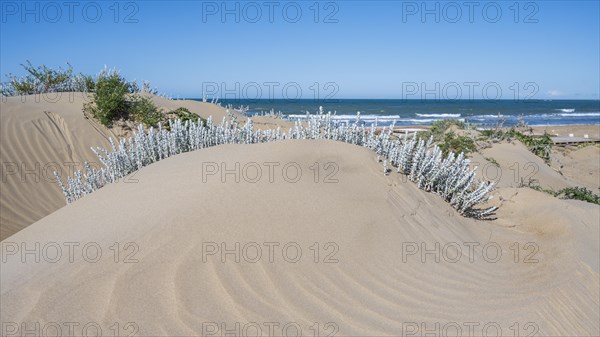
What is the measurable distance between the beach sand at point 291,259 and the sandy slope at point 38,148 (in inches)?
95.8

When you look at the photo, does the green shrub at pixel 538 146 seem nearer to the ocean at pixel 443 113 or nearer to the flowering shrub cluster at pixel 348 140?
the flowering shrub cluster at pixel 348 140

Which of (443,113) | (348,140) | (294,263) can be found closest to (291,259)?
(294,263)

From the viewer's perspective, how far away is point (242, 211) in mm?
3221

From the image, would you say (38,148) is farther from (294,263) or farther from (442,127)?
(442,127)

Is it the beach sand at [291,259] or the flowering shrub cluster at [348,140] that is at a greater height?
the flowering shrub cluster at [348,140]

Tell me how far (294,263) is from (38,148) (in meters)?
5.90

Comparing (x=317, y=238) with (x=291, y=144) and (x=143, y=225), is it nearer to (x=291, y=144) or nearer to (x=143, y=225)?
(x=143, y=225)

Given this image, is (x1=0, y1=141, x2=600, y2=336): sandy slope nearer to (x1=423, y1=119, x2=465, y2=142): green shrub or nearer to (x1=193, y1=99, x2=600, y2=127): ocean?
(x1=423, y1=119, x2=465, y2=142): green shrub

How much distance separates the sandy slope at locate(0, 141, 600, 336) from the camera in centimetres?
248

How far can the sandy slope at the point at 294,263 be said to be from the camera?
248 cm

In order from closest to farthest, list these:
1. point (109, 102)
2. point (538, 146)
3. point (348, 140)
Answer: point (348, 140), point (109, 102), point (538, 146)

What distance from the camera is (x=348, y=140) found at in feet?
18.4

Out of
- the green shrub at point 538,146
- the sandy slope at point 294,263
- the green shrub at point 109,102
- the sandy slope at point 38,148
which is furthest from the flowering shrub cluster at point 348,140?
the green shrub at point 538,146

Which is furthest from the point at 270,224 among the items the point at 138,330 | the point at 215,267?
the point at 138,330
